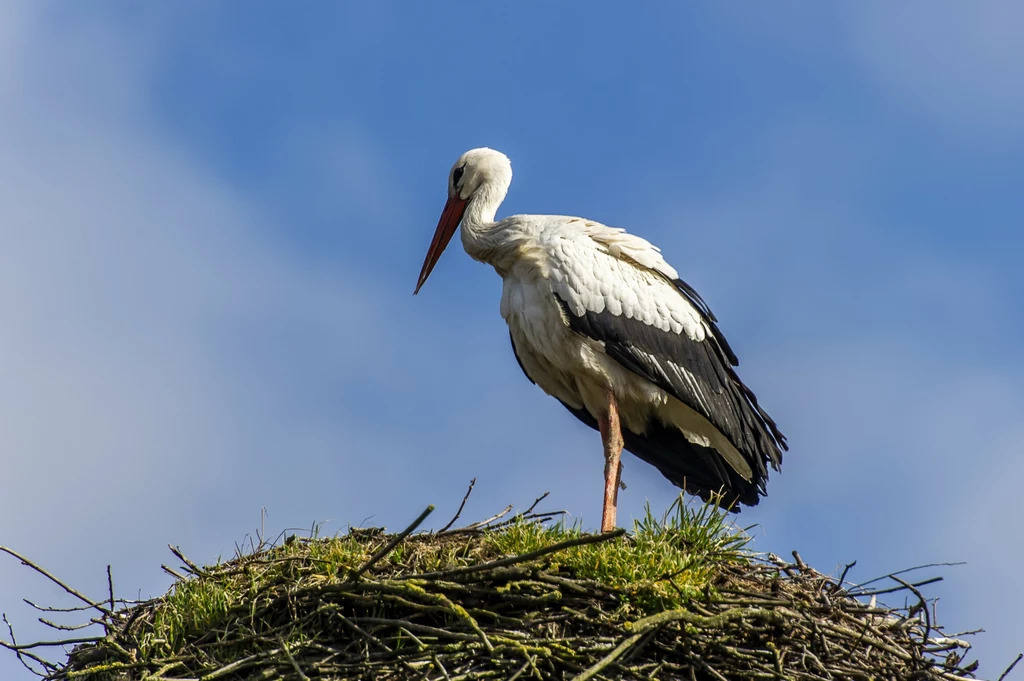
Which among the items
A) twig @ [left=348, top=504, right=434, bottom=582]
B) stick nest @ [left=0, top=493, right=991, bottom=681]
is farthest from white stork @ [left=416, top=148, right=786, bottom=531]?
twig @ [left=348, top=504, right=434, bottom=582]

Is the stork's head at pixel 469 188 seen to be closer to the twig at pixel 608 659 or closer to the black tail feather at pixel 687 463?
the black tail feather at pixel 687 463

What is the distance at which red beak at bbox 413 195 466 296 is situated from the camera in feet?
24.8

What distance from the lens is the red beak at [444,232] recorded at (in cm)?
755

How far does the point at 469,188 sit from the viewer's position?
24.5ft

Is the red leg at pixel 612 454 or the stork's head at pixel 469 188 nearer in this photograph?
the red leg at pixel 612 454

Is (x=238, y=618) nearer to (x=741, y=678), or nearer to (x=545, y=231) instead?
(x=741, y=678)

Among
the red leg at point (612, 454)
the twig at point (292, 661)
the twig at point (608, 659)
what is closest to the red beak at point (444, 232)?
the red leg at point (612, 454)

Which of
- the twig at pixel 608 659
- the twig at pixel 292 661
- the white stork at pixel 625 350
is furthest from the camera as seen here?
the white stork at pixel 625 350

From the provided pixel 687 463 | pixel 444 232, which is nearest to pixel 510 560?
pixel 687 463

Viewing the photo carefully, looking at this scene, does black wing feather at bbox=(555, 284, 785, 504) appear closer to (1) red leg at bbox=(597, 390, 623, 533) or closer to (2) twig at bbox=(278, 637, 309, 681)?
(1) red leg at bbox=(597, 390, 623, 533)

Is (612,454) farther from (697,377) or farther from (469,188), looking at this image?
(469,188)

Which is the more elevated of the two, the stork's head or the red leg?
the stork's head

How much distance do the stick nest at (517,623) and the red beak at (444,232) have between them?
8.75 feet

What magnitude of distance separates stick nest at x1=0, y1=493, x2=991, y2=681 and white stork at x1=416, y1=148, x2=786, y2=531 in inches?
60.5
